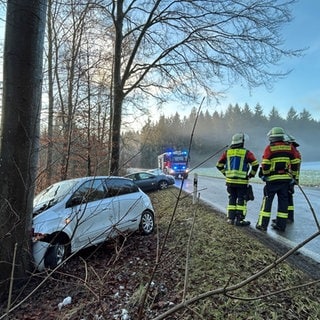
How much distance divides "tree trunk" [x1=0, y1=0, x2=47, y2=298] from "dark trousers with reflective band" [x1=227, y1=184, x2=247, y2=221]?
177 inches

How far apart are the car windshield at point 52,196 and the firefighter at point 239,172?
3433mm

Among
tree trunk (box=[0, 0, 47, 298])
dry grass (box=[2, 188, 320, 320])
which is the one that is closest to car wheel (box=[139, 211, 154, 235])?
dry grass (box=[2, 188, 320, 320])

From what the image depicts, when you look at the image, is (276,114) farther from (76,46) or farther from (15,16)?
(15,16)

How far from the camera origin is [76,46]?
17.2 metres

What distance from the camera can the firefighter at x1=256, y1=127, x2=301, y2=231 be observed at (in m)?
6.52

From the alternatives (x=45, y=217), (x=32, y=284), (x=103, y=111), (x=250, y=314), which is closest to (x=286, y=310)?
(x=250, y=314)

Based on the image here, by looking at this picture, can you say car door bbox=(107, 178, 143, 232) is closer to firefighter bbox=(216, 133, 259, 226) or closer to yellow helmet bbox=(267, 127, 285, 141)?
firefighter bbox=(216, 133, 259, 226)

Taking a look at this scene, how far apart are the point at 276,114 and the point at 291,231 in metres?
108

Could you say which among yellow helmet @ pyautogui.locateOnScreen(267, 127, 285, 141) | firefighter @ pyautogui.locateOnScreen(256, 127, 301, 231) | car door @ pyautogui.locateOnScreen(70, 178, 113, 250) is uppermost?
yellow helmet @ pyautogui.locateOnScreen(267, 127, 285, 141)

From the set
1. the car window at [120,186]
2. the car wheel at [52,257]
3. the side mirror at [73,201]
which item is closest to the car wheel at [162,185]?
the car window at [120,186]

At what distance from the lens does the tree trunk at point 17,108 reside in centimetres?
423

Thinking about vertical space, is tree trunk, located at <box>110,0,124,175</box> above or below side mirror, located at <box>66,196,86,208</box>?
above

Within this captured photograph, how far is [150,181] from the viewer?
67.9ft

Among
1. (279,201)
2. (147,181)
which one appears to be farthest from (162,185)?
(279,201)
